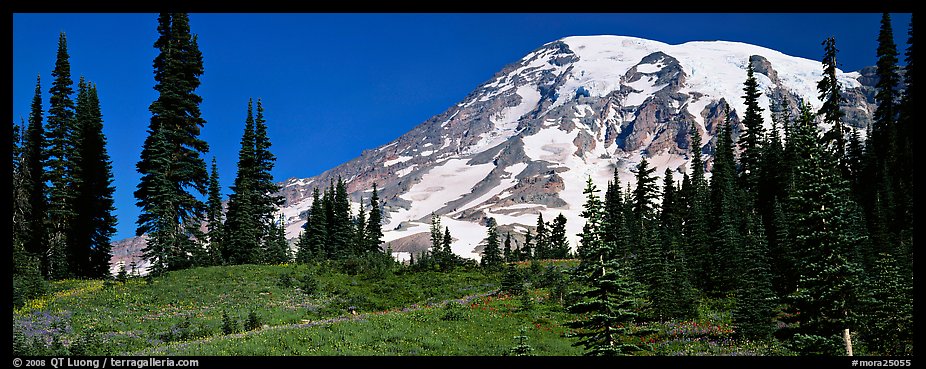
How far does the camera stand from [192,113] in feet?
143

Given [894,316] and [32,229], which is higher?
[32,229]

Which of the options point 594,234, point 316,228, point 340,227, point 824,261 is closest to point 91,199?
point 316,228

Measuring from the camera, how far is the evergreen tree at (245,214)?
164 feet

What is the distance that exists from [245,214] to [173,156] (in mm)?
10968

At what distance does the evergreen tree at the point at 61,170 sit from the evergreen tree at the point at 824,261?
149ft

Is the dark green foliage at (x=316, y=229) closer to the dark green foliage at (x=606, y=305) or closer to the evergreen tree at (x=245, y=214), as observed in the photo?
the evergreen tree at (x=245, y=214)

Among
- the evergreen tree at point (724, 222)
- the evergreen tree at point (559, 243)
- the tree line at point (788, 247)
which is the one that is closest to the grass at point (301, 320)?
the tree line at point (788, 247)

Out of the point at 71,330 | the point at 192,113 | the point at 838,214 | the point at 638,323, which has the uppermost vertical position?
the point at 192,113

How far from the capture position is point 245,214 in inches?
1988
